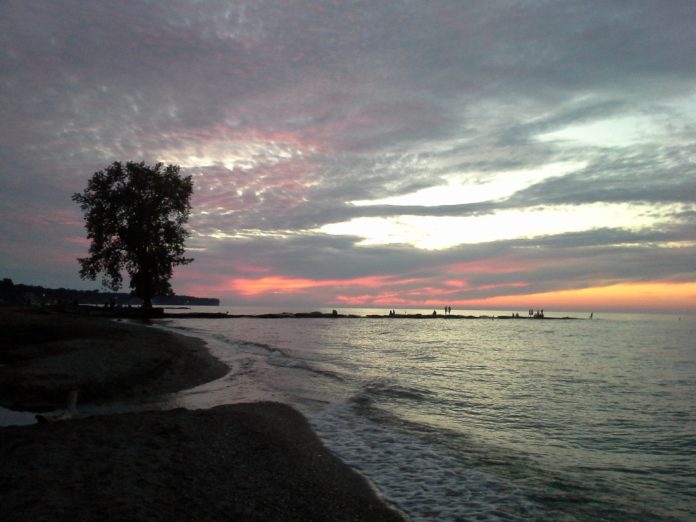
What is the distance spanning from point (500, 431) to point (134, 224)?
180ft

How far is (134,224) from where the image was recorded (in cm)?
5700

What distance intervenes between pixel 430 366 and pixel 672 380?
13314 mm

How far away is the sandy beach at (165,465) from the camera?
20.5 feet

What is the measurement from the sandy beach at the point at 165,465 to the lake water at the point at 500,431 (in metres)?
1.06

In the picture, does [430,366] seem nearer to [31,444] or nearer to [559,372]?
[559,372]

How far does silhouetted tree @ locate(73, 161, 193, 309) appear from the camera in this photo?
2247 inches

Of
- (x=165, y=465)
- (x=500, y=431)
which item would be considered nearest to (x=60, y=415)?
(x=165, y=465)

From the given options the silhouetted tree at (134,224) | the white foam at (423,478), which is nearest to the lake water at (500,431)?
the white foam at (423,478)

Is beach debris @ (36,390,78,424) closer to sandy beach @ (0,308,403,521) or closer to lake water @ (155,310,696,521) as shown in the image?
sandy beach @ (0,308,403,521)

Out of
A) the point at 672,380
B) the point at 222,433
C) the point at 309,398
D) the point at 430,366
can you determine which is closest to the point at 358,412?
the point at 309,398

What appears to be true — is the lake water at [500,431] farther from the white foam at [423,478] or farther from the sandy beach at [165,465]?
the sandy beach at [165,465]

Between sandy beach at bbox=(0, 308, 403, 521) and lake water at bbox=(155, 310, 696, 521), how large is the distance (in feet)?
3.48

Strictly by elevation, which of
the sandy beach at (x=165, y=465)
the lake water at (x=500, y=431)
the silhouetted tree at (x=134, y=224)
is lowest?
the lake water at (x=500, y=431)

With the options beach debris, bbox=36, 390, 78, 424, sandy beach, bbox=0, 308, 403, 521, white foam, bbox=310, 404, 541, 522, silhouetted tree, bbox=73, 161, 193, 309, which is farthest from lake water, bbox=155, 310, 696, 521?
silhouetted tree, bbox=73, 161, 193, 309
